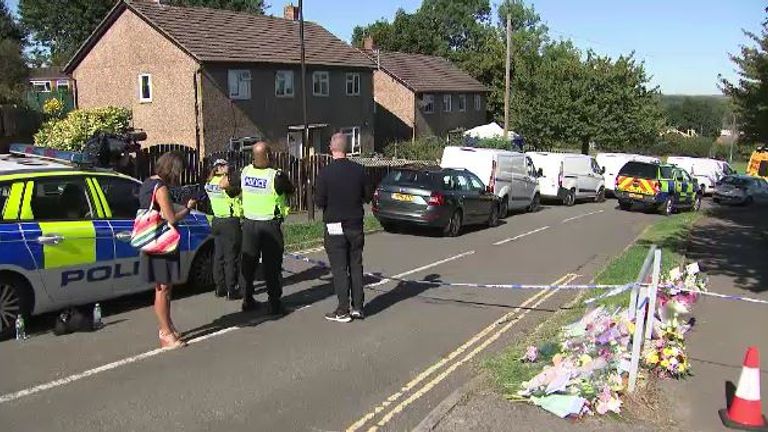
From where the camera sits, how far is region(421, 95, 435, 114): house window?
47531 mm

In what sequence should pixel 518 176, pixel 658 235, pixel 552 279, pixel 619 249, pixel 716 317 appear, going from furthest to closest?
pixel 518 176, pixel 658 235, pixel 619 249, pixel 552 279, pixel 716 317

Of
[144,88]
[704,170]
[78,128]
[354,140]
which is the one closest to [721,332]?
[78,128]

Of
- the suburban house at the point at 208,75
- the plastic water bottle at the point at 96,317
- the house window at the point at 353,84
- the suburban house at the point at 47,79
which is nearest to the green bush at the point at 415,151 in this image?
the suburban house at the point at 208,75

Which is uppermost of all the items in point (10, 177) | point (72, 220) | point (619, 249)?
point (10, 177)

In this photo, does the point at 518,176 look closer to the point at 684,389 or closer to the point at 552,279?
the point at 552,279

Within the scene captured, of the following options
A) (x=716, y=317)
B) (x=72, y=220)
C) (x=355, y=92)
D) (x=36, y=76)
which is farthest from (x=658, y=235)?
(x=36, y=76)

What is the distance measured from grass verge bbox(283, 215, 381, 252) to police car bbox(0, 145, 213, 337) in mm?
5296

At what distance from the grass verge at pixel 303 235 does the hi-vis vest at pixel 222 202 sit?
427cm

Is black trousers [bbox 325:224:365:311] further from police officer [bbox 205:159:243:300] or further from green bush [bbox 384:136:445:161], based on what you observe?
Answer: green bush [bbox 384:136:445:161]

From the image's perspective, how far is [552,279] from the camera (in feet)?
37.9

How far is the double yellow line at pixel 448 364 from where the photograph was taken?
545cm

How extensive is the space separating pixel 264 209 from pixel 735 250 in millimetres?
10949

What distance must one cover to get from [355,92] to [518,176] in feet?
56.1

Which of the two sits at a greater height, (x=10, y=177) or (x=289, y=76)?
(x=289, y=76)
